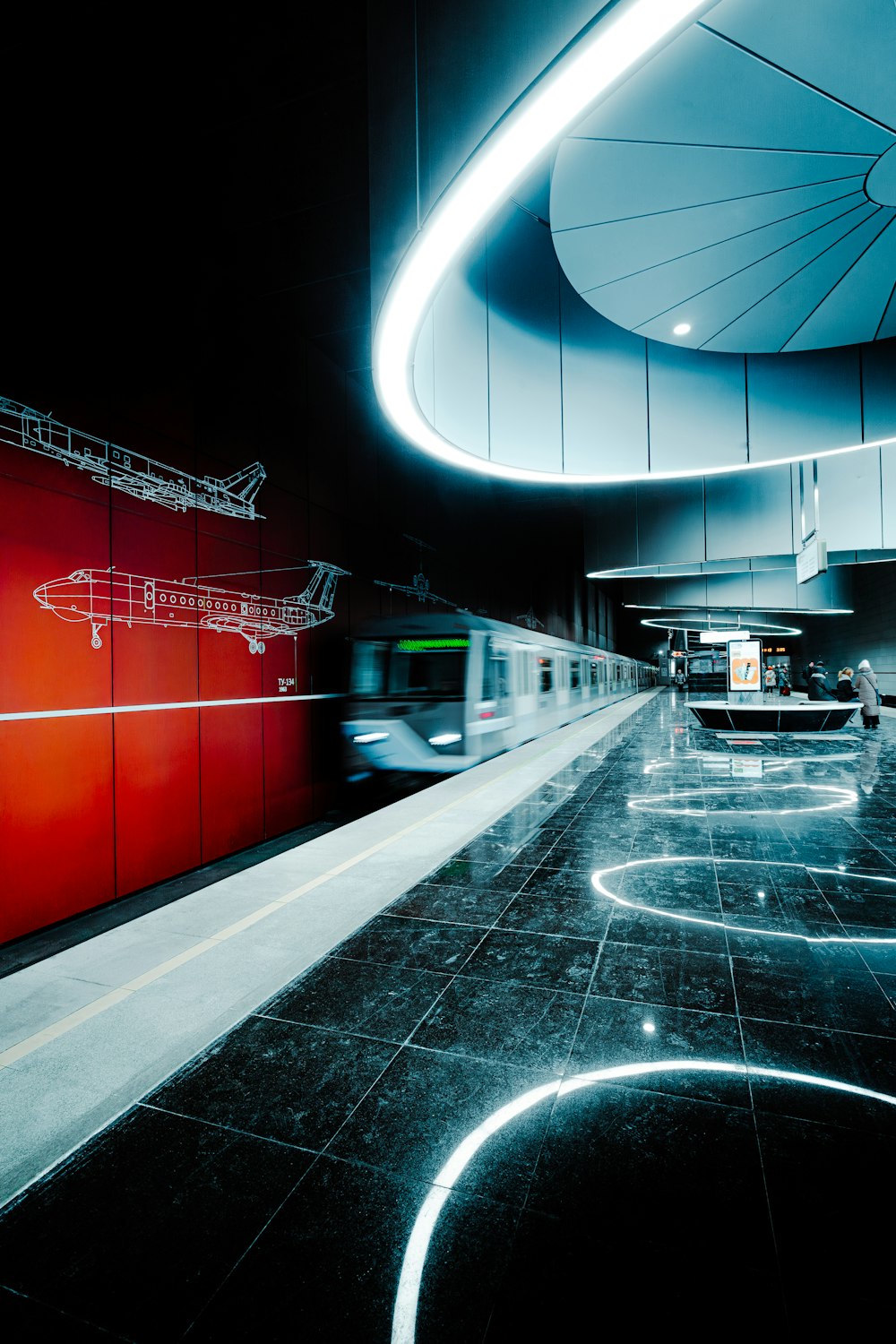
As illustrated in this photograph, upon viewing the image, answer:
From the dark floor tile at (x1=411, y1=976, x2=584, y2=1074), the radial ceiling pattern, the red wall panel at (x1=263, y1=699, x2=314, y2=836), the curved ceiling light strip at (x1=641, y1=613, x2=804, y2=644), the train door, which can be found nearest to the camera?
the dark floor tile at (x1=411, y1=976, x2=584, y2=1074)

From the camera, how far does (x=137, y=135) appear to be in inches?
201

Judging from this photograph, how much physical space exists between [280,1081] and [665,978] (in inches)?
72.1

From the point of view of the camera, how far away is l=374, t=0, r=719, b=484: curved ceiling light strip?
2.12 meters

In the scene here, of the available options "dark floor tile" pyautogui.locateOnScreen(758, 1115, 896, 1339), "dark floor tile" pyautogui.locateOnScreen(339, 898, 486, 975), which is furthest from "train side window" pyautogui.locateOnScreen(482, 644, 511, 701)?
"dark floor tile" pyautogui.locateOnScreen(758, 1115, 896, 1339)

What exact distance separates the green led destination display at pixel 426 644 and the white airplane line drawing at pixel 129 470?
298 centimetres

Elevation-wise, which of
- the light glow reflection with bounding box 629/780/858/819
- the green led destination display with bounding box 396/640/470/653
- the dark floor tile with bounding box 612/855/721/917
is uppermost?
the green led destination display with bounding box 396/640/470/653

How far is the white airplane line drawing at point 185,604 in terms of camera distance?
19.0 feet

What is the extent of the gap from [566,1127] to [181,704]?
20.9 ft

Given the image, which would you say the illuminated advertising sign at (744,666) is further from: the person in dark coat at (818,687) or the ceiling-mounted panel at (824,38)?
the ceiling-mounted panel at (824,38)

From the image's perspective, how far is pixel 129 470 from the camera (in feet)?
21.4

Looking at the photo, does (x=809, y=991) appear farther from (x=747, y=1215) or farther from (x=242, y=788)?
(x=242, y=788)

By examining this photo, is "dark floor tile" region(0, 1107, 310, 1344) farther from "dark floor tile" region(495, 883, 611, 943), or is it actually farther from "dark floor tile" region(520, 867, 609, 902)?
"dark floor tile" region(520, 867, 609, 902)

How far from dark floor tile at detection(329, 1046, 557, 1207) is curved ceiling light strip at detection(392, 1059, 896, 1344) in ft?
0.05

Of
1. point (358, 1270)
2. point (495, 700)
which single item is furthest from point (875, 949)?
point (495, 700)
